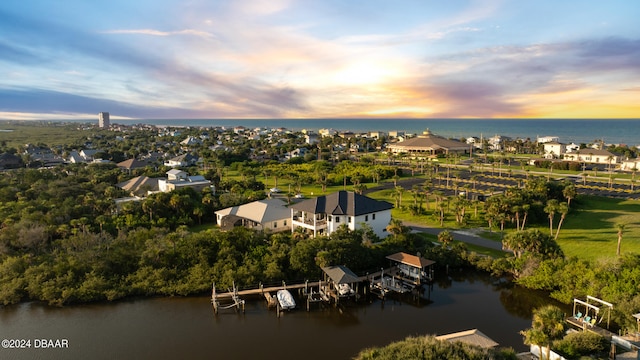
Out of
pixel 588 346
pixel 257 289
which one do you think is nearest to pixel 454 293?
pixel 588 346

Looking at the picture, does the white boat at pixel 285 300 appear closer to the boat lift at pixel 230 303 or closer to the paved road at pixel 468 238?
the boat lift at pixel 230 303

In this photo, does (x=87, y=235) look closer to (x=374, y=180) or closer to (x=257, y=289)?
(x=257, y=289)

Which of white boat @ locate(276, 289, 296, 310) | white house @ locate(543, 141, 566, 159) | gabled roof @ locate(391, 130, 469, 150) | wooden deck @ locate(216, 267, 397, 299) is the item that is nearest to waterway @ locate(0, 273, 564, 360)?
white boat @ locate(276, 289, 296, 310)

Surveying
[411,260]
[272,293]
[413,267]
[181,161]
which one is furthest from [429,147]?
[272,293]

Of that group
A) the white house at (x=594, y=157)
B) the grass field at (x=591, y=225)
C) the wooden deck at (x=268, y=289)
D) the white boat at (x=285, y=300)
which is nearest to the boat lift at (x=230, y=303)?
the wooden deck at (x=268, y=289)

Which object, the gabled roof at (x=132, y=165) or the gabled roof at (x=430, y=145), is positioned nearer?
the gabled roof at (x=132, y=165)

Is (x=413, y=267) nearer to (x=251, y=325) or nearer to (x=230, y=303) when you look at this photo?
(x=251, y=325)
